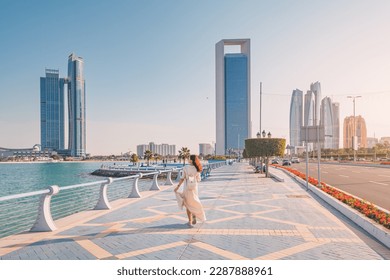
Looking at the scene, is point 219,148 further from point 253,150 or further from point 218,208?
point 218,208

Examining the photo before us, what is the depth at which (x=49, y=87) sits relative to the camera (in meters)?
94.2

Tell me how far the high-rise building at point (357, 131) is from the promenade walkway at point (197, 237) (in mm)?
97793

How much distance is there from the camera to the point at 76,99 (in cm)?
8238

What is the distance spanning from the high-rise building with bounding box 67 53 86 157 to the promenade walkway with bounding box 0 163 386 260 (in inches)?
2875

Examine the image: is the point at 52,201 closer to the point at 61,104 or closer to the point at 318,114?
the point at 318,114

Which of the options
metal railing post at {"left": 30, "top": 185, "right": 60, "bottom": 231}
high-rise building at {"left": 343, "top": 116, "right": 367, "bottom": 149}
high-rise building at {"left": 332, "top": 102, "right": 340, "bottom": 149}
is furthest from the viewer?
high-rise building at {"left": 343, "top": 116, "right": 367, "bottom": 149}

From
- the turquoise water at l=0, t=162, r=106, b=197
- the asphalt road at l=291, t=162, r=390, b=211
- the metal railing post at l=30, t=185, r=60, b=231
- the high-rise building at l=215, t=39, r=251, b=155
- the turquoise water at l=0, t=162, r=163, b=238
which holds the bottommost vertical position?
the turquoise water at l=0, t=162, r=106, b=197

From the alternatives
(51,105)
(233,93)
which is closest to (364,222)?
(51,105)

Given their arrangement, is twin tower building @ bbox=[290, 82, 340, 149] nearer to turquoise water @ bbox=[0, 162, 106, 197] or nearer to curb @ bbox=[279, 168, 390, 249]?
curb @ bbox=[279, 168, 390, 249]

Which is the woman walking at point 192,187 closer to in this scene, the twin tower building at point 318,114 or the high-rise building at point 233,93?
the twin tower building at point 318,114

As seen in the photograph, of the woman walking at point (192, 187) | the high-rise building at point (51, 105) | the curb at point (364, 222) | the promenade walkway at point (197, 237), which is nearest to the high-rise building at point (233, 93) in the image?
the high-rise building at point (51, 105)

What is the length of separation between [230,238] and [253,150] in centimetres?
1735

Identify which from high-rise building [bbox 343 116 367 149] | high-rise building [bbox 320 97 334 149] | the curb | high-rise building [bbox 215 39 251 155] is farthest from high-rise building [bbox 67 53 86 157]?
high-rise building [bbox 343 116 367 149]

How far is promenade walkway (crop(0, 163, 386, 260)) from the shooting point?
477 cm
